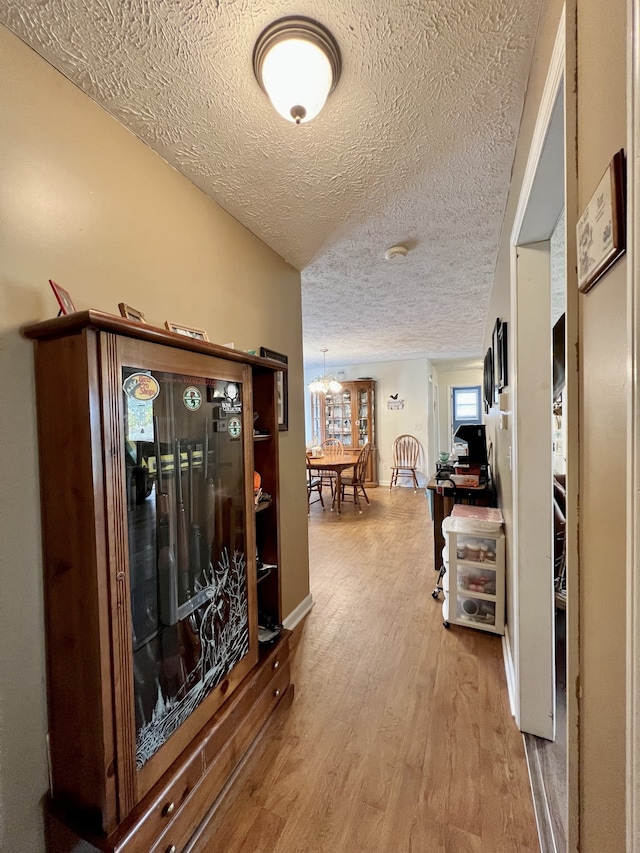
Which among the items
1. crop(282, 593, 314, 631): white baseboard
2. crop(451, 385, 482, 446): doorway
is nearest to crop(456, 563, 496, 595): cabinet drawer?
crop(282, 593, 314, 631): white baseboard

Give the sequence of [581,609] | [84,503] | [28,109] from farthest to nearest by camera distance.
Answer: [28,109], [84,503], [581,609]

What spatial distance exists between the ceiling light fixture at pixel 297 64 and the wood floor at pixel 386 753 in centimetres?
226

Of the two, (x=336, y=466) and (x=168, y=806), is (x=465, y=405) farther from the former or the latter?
(x=168, y=806)

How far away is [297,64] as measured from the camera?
38.7 inches

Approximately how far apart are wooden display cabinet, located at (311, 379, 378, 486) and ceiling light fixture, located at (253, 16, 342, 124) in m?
5.79

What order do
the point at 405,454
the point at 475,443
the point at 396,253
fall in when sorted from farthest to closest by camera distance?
the point at 405,454, the point at 475,443, the point at 396,253

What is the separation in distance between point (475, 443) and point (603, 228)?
308 cm

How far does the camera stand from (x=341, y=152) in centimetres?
142

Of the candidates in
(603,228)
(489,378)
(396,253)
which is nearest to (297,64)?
(603,228)

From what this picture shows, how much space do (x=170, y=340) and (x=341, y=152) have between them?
3.55 ft

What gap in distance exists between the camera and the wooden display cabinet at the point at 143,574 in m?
0.87

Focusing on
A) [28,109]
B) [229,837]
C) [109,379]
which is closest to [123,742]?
[229,837]

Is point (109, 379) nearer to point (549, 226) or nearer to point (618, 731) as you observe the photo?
point (618, 731)

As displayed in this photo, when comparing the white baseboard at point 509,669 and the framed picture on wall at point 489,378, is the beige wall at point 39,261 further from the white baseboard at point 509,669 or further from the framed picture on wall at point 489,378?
the framed picture on wall at point 489,378
